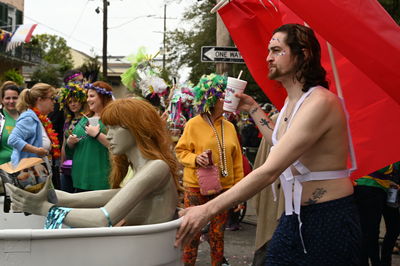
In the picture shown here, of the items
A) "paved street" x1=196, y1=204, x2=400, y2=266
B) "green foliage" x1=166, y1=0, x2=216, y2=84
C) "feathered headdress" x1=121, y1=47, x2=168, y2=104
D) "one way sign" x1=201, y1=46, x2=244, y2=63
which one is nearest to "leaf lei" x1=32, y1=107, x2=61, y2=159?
"feathered headdress" x1=121, y1=47, x2=168, y2=104

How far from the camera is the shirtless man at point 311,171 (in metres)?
2.58

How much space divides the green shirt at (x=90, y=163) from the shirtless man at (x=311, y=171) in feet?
10.0

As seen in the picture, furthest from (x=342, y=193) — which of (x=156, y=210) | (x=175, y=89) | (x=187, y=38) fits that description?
(x=187, y=38)

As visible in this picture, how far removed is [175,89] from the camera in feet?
26.2

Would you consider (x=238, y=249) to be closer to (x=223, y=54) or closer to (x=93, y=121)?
(x=93, y=121)

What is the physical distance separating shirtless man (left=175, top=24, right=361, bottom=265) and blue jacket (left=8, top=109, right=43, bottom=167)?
148 inches

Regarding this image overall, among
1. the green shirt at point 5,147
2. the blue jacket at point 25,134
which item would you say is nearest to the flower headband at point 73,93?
the blue jacket at point 25,134

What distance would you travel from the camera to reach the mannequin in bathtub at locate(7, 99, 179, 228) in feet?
8.48

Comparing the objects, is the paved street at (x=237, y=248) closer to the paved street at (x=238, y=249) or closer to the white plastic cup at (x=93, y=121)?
the paved street at (x=238, y=249)

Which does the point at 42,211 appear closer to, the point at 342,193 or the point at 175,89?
the point at 342,193

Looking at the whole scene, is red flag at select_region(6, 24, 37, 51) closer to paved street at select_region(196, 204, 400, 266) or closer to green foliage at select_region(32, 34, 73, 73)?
paved street at select_region(196, 204, 400, 266)

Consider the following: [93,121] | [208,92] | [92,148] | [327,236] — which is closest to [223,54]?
[208,92]

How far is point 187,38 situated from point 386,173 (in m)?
29.3

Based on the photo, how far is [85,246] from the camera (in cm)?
226
